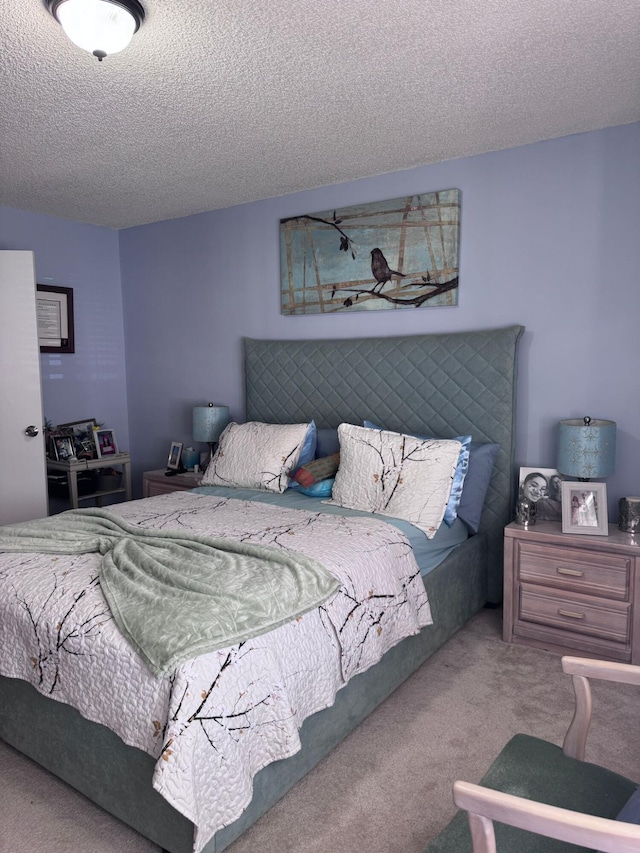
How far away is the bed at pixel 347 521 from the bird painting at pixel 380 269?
0.36m

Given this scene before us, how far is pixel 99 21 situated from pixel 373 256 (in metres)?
2.04

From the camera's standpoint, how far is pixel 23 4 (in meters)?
1.84

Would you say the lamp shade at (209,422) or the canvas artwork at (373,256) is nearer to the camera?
the canvas artwork at (373,256)

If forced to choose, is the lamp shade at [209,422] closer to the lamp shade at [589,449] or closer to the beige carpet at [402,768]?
the beige carpet at [402,768]

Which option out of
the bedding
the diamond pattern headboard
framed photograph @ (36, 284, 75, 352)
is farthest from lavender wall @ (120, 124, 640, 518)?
framed photograph @ (36, 284, 75, 352)

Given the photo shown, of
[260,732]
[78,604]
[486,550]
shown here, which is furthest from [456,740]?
[78,604]

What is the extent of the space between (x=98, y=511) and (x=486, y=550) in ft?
6.52

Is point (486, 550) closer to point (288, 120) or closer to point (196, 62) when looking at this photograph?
point (288, 120)

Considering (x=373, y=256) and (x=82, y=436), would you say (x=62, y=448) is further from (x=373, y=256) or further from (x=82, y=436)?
(x=373, y=256)

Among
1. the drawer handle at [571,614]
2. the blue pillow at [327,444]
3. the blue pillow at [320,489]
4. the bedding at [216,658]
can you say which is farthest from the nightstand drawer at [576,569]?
the blue pillow at [327,444]

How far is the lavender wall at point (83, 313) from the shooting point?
4344mm

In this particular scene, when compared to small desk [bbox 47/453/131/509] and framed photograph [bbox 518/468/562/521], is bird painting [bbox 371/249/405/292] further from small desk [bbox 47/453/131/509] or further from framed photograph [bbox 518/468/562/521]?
small desk [bbox 47/453/131/509]

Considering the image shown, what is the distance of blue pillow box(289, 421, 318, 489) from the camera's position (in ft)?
11.3

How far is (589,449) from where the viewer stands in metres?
2.78
